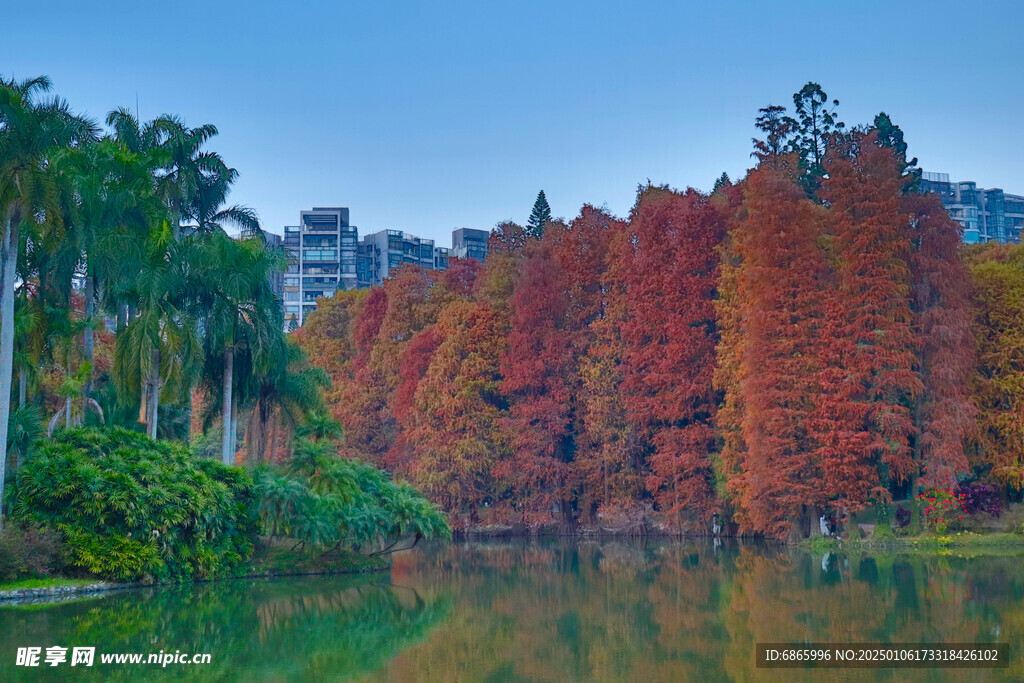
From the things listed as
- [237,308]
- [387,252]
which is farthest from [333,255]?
[237,308]

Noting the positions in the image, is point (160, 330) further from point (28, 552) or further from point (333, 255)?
point (333, 255)

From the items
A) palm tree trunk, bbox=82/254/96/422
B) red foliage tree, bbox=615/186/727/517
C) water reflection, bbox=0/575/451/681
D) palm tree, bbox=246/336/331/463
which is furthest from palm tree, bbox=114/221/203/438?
red foliage tree, bbox=615/186/727/517

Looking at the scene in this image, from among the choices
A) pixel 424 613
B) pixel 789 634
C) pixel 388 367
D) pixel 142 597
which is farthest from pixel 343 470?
pixel 388 367

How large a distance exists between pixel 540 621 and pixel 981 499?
22724 mm

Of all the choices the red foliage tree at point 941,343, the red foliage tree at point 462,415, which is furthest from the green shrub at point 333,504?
the red foliage tree at point 941,343

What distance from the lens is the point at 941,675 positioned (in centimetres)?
1345

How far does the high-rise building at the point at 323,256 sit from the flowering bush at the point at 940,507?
80349 mm

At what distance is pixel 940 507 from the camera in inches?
1359

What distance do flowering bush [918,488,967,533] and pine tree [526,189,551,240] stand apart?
3119 centimetres

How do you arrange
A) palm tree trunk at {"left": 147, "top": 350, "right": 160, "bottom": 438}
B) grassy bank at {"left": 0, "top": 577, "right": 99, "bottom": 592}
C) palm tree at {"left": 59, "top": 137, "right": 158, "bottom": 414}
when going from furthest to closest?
palm tree trunk at {"left": 147, "top": 350, "right": 160, "bottom": 438}
palm tree at {"left": 59, "top": 137, "right": 158, "bottom": 414}
grassy bank at {"left": 0, "top": 577, "right": 99, "bottom": 592}

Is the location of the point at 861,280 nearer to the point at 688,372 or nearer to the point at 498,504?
the point at 688,372

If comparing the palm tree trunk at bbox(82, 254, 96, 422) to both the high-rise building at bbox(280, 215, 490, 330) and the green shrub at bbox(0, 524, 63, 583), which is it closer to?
the green shrub at bbox(0, 524, 63, 583)

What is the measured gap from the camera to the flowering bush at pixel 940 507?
34406 mm

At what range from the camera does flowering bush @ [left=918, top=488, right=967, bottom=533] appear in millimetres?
34406
